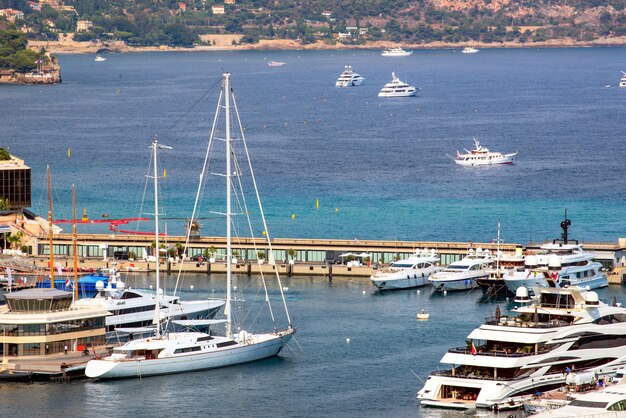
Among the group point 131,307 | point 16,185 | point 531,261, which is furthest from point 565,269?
point 16,185

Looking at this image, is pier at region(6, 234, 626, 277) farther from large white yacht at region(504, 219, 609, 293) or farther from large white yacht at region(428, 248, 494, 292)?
large white yacht at region(504, 219, 609, 293)

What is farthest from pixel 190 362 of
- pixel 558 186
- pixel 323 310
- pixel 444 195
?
Result: pixel 558 186

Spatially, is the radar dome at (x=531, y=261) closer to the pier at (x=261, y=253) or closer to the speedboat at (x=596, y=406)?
the pier at (x=261, y=253)

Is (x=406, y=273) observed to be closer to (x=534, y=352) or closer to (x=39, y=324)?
(x=39, y=324)

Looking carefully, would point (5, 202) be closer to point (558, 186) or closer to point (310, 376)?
point (310, 376)

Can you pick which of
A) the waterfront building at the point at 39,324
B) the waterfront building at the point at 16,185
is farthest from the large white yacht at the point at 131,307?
the waterfront building at the point at 16,185

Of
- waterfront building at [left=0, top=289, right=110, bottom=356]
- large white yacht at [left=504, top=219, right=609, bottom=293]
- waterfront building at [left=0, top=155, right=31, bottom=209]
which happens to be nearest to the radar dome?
large white yacht at [left=504, top=219, right=609, bottom=293]
